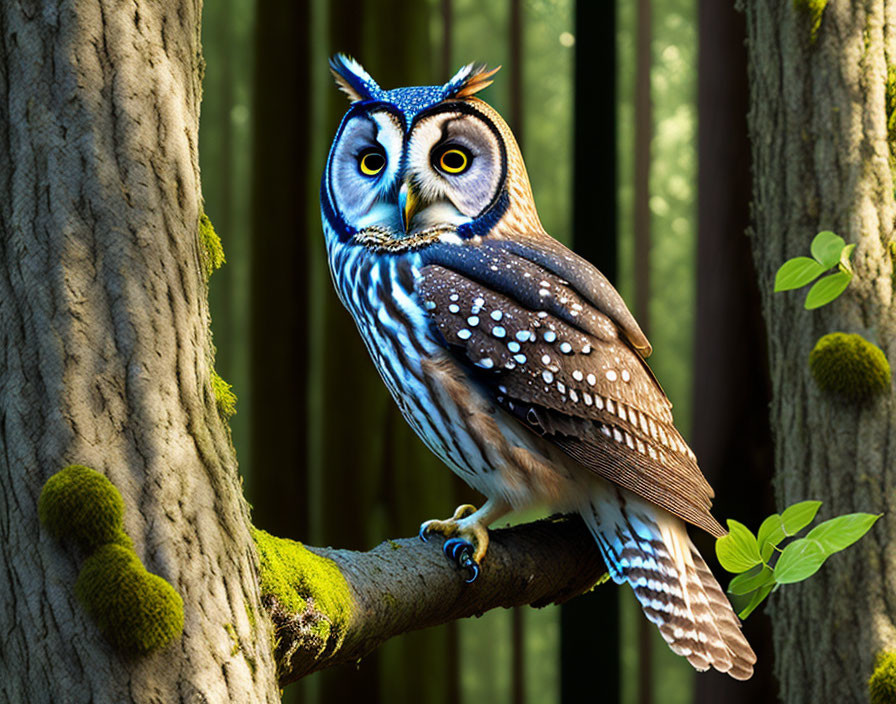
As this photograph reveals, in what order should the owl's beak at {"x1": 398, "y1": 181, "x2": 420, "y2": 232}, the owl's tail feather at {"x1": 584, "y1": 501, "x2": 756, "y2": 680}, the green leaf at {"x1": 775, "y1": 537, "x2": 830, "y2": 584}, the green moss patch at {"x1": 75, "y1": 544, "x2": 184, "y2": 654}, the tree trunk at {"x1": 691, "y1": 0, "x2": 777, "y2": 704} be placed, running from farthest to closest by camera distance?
the tree trunk at {"x1": 691, "y1": 0, "x2": 777, "y2": 704}, the owl's beak at {"x1": 398, "y1": 181, "x2": 420, "y2": 232}, the owl's tail feather at {"x1": 584, "y1": 501, "x2": 756, "y2": 680}, the green moss patch at {"x1": 75, "y1": 544, "x2": 184, "y2": 654}, the green leaf at {"x1": 775, "y1": 537, "x2": 830, "y2": 584}

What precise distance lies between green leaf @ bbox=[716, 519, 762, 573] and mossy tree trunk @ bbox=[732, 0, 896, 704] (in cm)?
102

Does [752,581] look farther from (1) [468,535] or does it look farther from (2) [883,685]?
(2) [883,685]

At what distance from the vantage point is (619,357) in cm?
160

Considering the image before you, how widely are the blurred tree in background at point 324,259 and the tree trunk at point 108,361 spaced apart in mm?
1959

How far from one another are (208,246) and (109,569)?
43cm

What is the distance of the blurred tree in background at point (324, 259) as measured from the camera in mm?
3268

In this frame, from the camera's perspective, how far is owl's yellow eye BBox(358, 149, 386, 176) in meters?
1.68

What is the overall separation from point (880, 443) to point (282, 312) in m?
2.23

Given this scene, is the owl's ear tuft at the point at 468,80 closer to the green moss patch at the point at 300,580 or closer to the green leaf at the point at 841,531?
the green moss patch at the point at 300,580

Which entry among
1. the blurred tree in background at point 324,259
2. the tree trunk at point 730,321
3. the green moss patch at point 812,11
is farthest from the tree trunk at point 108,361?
the blurred tree in background at point 324,259

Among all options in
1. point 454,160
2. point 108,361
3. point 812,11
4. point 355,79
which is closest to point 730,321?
point 812,11

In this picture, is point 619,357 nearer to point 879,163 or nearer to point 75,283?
point 879,163

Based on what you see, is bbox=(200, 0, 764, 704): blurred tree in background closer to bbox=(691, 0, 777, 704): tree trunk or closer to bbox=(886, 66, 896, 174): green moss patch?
bbox=(691, 0, 777, 704): tree trunk

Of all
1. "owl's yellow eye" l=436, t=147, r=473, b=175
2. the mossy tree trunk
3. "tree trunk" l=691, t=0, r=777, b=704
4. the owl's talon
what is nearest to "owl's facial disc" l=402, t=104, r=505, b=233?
"owl's yellow eye" l=436, t=147, r=473, b=175
